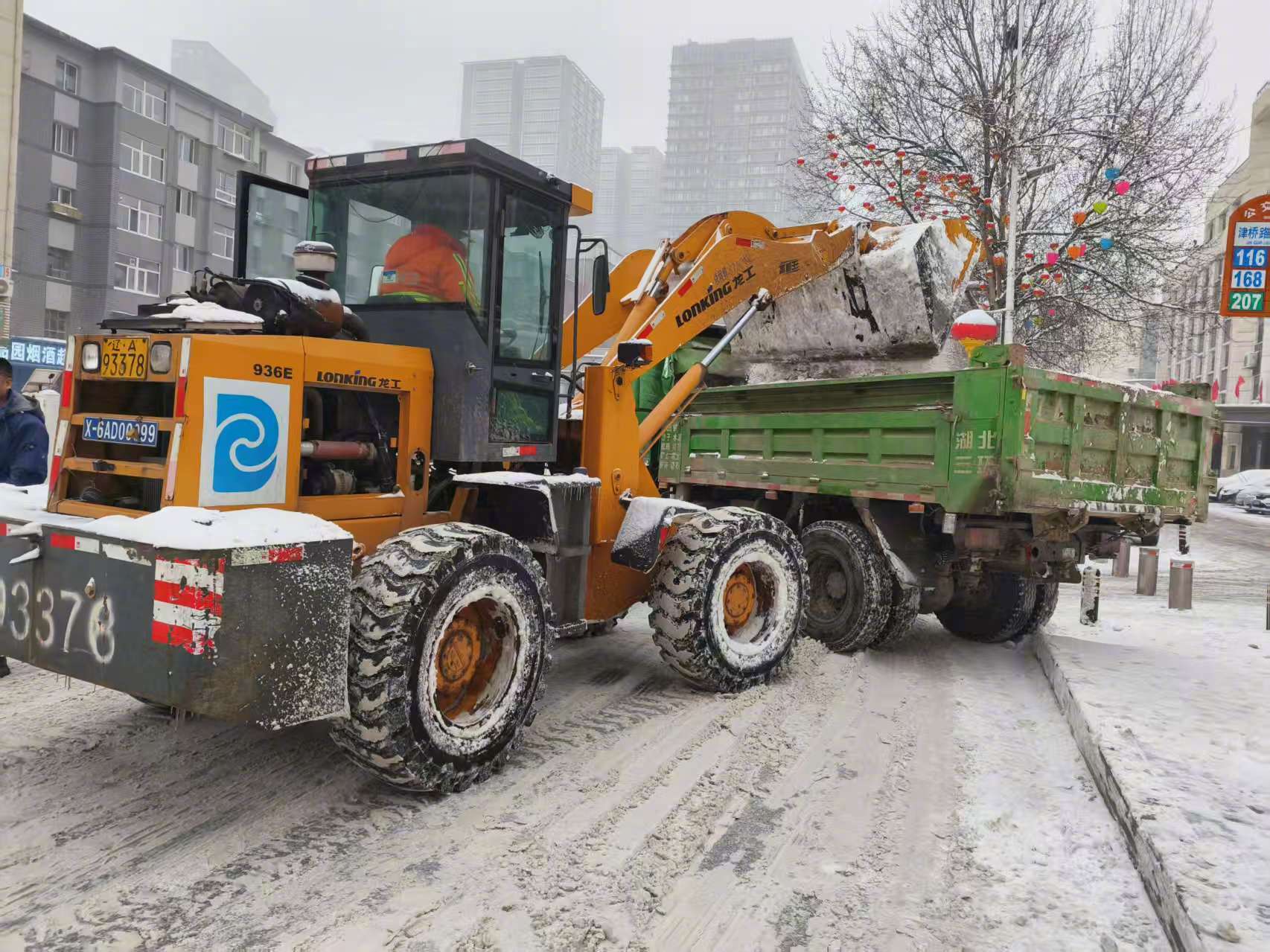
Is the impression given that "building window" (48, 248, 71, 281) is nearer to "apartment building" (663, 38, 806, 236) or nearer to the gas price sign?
the gas price sign

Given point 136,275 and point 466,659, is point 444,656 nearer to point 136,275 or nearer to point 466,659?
point 466,659

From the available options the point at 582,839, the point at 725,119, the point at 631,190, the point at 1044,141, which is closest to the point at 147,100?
the point at 1044,141

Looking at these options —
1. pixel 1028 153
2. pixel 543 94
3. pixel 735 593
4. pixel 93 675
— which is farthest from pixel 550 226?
pixel 543 94

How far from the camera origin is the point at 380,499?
4.34 meters

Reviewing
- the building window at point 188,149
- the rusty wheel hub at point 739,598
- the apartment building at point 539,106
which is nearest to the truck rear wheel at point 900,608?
the rusty wheel hub at point 739,598

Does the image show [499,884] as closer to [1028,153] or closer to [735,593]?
[735,593]

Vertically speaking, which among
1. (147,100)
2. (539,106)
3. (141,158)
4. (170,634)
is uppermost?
(539,106)

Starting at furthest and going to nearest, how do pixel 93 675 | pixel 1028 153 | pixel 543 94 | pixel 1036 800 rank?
pixel 543 94
pixel 1028 153
pixel 1036 800
pixel 93 675

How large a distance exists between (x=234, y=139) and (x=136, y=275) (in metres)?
8.02

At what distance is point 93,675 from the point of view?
3316mm

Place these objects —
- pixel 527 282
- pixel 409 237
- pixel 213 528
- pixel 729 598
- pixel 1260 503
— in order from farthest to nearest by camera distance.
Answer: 1. pixel 1260 503
2. pixel 729 598
3. pixel 527 282
4. pixel 409 237
5. pixel 213 528

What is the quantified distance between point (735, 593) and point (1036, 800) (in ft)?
7.18

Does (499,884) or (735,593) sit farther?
(735,593)

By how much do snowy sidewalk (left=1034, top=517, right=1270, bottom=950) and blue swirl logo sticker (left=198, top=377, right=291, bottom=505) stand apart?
11.6 feet
